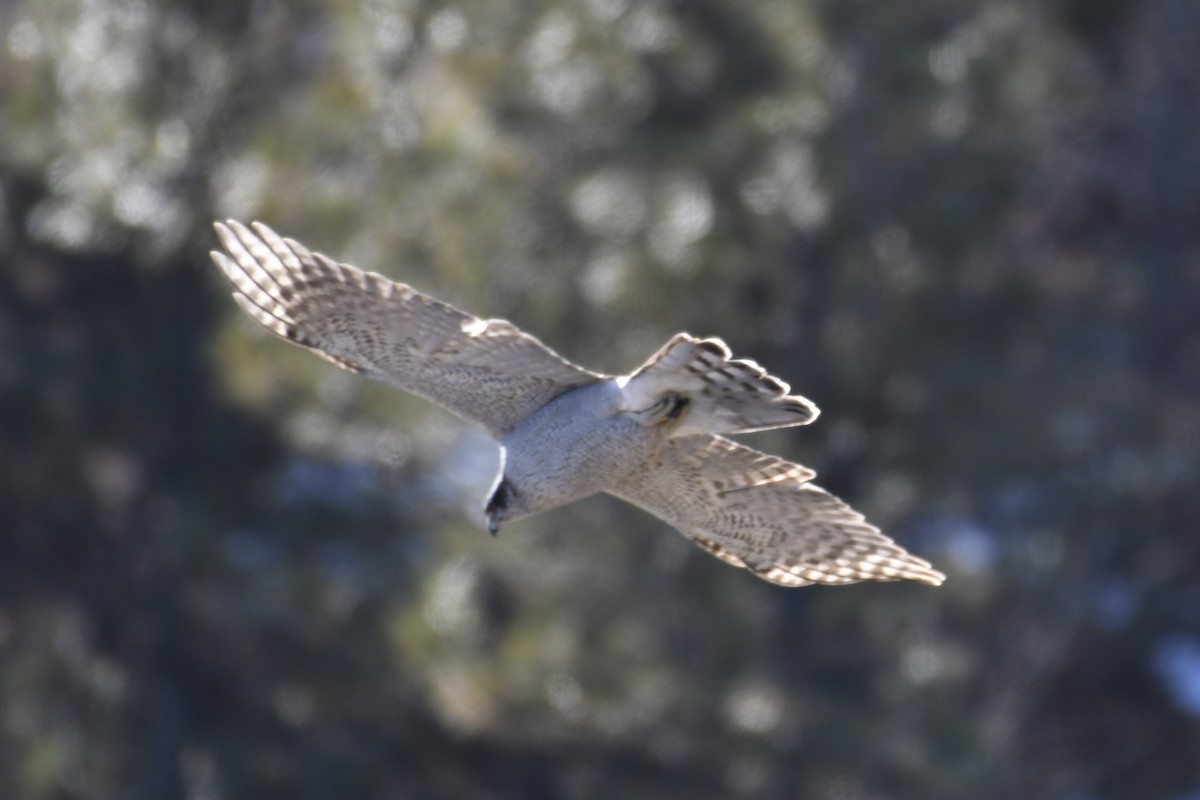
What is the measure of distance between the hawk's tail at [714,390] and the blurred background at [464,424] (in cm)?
594

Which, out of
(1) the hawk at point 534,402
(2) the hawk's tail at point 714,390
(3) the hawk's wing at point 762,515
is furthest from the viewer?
(3) the hawk's wing at point 762,515

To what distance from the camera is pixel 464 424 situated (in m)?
12.7

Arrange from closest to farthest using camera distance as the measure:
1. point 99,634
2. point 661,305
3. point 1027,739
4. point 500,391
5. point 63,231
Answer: point 500,391 < point 661,305 < point 63,231 < point 99,634 < point 1027,739

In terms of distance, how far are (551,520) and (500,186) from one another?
207 centimetres

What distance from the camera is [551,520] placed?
12055mm

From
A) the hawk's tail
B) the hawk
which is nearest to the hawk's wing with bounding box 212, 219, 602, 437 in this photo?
the hawk

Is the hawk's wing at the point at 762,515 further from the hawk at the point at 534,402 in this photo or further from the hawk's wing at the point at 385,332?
the hawk's wing at the point at 385,332

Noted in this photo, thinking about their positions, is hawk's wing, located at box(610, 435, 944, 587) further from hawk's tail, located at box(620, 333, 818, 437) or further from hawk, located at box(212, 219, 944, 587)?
hawk's tail, located at box(620, 333, 818, 437)

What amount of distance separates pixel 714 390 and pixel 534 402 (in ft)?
2.50

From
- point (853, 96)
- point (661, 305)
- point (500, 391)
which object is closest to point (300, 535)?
point (661, 305)

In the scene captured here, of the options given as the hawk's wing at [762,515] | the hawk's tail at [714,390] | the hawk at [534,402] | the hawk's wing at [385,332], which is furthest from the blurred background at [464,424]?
the hawk's tail at [714,390]

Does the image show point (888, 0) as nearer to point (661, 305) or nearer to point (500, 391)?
point (661, 305)

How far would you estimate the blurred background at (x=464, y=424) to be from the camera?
1196 centimetres

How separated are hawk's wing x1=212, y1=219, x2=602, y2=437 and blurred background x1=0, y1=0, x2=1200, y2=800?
569 cm
